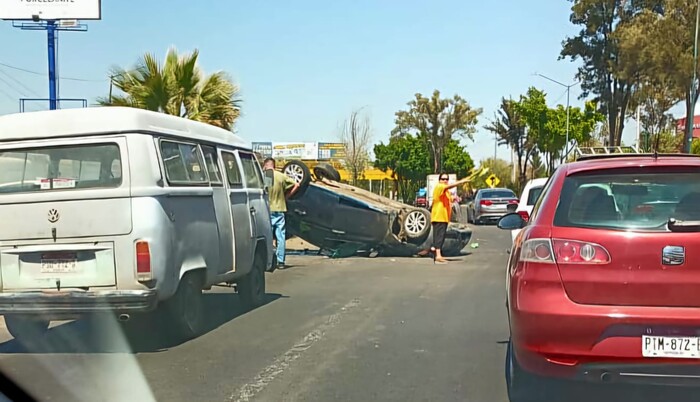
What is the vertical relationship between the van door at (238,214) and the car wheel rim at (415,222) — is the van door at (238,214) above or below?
above

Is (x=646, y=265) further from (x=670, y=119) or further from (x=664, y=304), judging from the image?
(x=670, y=119)

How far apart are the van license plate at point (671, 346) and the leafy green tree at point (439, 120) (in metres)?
53.7

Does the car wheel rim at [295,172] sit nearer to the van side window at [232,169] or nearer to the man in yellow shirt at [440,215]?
the man in yellow shirt at [440,215]

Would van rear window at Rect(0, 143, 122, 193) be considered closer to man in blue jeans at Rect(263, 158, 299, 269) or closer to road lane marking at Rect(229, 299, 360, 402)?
road lane marking at Rect(229, 299, 360, 402)

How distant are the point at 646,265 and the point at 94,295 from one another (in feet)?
14.5

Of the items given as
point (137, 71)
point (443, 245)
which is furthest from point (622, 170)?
point (137, 71)

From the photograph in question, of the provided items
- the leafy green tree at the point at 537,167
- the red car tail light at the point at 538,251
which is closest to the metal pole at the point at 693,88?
the leafy green tree at the point at 537,167

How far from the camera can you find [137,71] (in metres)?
16.5

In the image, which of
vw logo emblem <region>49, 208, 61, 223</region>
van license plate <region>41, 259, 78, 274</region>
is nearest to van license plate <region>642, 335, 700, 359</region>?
van license plate <region>41, 259, 78, 274</region>

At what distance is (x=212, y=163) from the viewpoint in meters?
8.45

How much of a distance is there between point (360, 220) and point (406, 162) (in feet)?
144

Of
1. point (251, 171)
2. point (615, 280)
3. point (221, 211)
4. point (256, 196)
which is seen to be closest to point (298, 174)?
point (251, 171)

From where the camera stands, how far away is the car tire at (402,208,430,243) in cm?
1516

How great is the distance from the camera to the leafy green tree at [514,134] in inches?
2250
